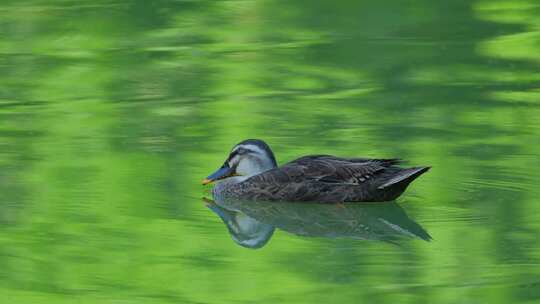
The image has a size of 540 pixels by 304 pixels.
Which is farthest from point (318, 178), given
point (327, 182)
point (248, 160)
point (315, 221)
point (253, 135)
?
point (253, 135)

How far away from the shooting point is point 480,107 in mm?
13008

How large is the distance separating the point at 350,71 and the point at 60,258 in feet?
18.5

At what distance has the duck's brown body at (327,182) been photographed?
35.0 ft

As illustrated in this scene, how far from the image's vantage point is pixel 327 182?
10.8 meters

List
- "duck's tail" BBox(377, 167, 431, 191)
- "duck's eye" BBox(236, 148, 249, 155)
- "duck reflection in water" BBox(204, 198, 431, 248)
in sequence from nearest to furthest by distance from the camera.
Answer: "duck reflection in water" BBox(204, 198, 431, 248) → "duck's tail" BBox(377, 167, 431, 191) → "duck's eye" BBox(236, 148, 249, 155)

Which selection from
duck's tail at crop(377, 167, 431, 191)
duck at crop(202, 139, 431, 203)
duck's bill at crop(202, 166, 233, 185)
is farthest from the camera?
duck's bill at crop(202, 166, 233, 185)

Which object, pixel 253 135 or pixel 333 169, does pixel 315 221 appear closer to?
pixel 333 169

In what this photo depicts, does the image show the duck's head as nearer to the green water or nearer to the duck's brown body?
the duck's brown body

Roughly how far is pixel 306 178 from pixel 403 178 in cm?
69

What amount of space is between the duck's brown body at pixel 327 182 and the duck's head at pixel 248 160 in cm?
12

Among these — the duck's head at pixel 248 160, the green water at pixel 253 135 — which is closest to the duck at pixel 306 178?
the duck's head at pixel 248 160

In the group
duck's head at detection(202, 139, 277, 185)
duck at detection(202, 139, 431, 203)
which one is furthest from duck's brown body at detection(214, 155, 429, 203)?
Answer: duck's head at detection(202, 139, 277, 185)

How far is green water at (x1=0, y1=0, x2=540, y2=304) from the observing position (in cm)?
902

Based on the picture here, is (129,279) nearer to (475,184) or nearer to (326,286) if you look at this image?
(326,286)
